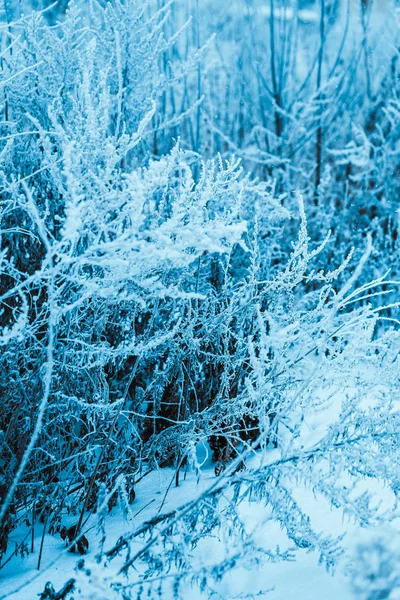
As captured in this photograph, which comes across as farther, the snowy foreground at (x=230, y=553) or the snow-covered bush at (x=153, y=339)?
the snowy foreground at (x=230, y=553)

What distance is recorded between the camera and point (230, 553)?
6.32 ft

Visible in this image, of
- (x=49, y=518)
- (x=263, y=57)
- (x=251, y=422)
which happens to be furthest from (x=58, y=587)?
(x=263, y=57)

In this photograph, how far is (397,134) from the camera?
5.16 m

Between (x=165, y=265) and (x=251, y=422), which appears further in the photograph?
(x=251, y=422)

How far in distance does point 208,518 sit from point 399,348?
803 mm

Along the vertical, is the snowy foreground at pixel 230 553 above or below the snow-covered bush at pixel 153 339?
below

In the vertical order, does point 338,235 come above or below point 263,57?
below

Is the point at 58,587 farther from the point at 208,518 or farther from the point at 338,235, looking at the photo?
the point at 338,235

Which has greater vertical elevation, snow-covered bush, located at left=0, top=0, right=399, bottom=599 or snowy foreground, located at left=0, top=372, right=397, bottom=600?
snow-covered bush, located at left=0, top=0, right=399, bottom=599

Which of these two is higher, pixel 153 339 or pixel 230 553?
pixel 153 339

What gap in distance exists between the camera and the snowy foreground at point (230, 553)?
1.77 metres

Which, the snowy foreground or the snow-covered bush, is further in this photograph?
the snowy foreground

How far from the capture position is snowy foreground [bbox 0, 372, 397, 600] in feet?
5.80

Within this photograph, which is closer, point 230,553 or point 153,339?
point 230,553
